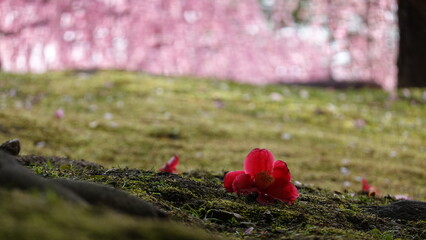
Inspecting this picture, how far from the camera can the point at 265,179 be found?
171cm

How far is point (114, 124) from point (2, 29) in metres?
6.58

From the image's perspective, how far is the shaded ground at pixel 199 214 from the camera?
819mm

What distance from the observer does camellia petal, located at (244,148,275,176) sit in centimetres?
170

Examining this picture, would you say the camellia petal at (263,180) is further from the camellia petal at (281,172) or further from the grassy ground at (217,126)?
the grassy ground at (217,126)

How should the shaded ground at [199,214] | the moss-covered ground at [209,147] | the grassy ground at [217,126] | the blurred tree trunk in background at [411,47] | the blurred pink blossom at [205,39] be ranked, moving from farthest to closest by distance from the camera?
the blurred pink blossom at [205,39] → the blurred tree trunk in background at [411,47] → the grassy ground at [217,126] → the moss-covered ground at [209,147] → the shaded ground at [199,214]

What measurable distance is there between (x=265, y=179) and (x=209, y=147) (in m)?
2.81

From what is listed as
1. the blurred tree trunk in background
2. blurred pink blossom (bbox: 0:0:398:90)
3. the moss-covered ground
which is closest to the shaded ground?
the moss-covered ground

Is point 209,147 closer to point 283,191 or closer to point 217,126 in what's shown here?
point 217,126

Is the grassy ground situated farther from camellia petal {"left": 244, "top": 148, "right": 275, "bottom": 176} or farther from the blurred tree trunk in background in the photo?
camellia petal {"left": 244, "top": 148, "right": 275, "bottom": 176}

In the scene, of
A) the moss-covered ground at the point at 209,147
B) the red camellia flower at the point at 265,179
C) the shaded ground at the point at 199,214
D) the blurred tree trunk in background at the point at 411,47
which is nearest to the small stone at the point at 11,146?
the shaded ground at the point at 199,214

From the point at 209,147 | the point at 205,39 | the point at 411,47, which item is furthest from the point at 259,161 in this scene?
the point at 205,39

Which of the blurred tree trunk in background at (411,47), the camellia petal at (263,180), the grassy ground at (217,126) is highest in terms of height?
the blurred tree trunk in background at (411,47)

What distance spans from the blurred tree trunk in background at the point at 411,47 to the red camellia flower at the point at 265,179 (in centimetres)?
607

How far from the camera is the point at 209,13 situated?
1148cm
